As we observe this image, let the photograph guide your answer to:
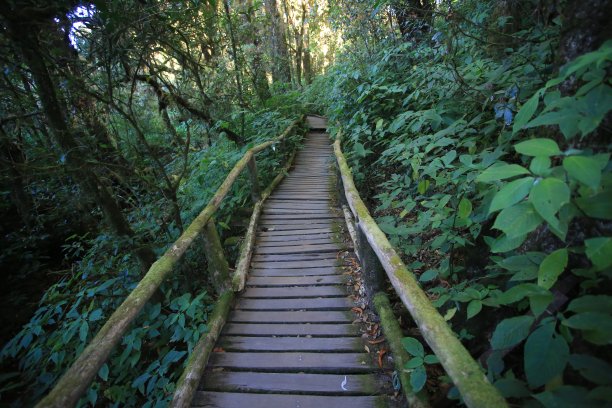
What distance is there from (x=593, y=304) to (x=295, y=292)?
3079mm

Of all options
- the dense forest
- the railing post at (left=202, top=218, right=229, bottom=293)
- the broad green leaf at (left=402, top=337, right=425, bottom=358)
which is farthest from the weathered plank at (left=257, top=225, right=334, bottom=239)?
the broad green leaf at (left=402, top=337, right=425, bottom=358)

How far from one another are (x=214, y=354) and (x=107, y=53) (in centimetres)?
378

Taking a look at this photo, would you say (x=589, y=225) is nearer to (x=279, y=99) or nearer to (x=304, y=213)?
(x=304, y=213)

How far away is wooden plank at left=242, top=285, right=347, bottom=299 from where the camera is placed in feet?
12.7

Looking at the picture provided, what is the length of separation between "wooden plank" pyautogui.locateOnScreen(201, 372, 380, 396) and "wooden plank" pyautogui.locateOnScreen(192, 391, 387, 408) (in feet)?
0.17

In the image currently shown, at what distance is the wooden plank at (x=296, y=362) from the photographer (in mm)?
2795

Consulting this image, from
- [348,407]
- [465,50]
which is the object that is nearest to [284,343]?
[348,407]

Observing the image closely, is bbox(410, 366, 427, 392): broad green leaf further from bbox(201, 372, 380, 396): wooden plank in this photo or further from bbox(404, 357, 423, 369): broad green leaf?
bbox(201, 372, 380, 396): wooden plank

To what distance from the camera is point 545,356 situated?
4.14ft

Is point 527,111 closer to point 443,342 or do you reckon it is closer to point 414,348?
point 443,342

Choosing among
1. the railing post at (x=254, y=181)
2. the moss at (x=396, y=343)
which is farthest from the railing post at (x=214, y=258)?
the railing post at (x=254, y=181)

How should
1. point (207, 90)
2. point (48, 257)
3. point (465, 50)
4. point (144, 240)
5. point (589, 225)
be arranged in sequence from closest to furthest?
point (589, 225) < point (465, 50) < point (144, 240) < point (48, 257) < point (207, 90)

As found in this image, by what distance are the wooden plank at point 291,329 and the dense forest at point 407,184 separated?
410mm

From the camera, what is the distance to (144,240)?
17.3 ft
